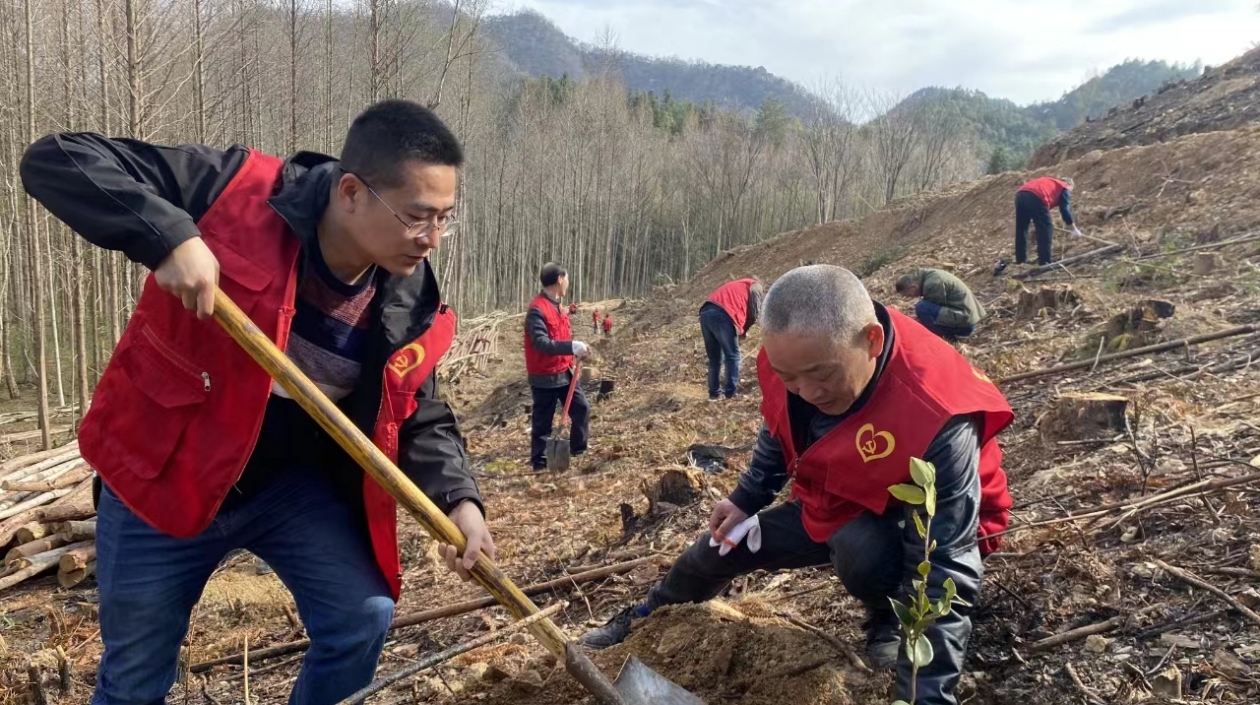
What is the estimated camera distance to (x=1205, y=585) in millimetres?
2195

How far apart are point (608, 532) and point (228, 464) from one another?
3237 millimetres

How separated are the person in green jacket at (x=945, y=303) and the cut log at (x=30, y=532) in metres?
7.94

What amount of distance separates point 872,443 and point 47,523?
21.6 feet

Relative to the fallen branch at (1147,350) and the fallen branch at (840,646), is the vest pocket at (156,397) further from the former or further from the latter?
the fallen branch at (1147,350)

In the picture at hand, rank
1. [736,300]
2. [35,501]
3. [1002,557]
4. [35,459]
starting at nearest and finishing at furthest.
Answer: [1002,557], [35,501], [35,459], [736,300]

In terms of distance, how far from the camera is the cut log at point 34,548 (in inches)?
228

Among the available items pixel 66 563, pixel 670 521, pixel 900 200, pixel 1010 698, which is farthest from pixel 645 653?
pixel 900 200

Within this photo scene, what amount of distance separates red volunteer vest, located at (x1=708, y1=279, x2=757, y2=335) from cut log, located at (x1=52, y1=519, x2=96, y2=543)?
6226 mm

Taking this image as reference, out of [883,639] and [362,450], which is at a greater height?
[362,450]

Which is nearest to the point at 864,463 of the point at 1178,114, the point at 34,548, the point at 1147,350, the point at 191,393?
the point at 191,393

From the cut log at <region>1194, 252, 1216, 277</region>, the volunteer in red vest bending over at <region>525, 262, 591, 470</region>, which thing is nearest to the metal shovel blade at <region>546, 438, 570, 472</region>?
the volunteer in red vest bending over at <region>525, 262, 591, 470</region>

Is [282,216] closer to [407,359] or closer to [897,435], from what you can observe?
[407,359]

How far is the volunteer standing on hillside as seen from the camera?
1138cm

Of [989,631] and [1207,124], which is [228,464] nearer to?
[989,631]
